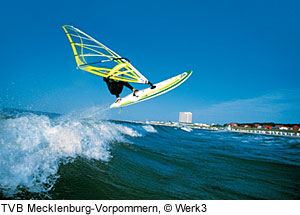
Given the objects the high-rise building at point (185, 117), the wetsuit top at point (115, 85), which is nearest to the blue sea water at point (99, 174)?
the wetsuit top at point (115, 85)

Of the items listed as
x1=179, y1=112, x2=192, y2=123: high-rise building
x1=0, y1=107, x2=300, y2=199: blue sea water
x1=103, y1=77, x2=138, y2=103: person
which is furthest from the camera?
x1=179, y1=112, x2=192, y2=123: high-rise building

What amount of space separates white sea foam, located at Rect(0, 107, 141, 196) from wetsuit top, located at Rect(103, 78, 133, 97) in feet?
7.17

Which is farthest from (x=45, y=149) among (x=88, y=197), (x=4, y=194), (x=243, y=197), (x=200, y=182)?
(x=243, y=197)

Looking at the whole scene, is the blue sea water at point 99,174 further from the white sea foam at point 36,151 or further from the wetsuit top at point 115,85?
the wetsuit top at point 115,85

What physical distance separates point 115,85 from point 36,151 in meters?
4.25

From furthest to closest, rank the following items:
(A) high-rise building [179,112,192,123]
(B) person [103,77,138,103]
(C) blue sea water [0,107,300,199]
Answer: (A) high-rise building [179,112,192,123]
(B) person [103,77,138,103]
(C) blue sea water [0,107,300,199]

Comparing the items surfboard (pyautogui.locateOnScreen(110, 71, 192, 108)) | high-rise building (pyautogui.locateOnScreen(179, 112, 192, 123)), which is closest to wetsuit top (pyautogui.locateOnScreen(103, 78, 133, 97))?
surfboard (pyautogui.locateOnScreen(110, 71, 192, 108))

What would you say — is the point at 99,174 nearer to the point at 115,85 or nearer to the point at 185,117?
the point at 115,85

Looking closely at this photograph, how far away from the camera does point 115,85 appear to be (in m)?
7.30

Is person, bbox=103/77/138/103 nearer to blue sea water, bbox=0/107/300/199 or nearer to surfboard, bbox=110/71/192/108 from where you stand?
surfboard, bbox=110/71/192/108

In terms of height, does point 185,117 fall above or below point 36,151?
above

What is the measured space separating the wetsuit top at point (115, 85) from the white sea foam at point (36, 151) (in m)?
2.18

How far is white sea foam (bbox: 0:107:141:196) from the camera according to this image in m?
2.61

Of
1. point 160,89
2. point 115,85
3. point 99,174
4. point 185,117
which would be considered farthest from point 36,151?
point 185,117
